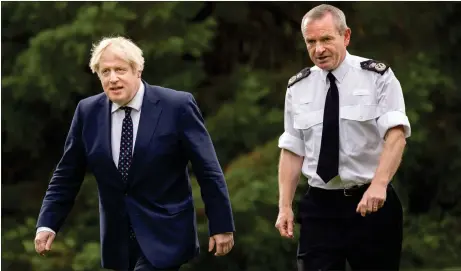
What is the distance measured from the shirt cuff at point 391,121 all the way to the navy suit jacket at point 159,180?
2.22 feet

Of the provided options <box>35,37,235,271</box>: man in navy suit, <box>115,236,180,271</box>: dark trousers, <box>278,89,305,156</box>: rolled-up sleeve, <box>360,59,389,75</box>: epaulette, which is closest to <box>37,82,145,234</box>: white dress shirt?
<box>35,37,235,271</box>: man in navy suit

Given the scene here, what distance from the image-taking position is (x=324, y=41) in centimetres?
462

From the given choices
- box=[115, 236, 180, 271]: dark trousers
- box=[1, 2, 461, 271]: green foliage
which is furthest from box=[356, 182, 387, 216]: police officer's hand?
box=[1, 2, 461, 271]: green foliage

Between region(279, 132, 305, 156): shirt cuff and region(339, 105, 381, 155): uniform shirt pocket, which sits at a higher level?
region(339, 105, 381, 155): uniform shirt pocket

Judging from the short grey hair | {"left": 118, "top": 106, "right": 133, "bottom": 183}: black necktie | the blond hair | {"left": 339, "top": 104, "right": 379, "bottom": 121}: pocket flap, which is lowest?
{"left": 118, "top": 106, "right": 133, "bottom": 183}: black necktie

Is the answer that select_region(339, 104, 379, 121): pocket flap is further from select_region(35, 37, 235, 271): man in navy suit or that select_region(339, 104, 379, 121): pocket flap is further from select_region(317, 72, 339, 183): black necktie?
select_region(35, 37, 235, 271): man in navy suit

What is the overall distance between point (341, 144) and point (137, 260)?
37.0 inches

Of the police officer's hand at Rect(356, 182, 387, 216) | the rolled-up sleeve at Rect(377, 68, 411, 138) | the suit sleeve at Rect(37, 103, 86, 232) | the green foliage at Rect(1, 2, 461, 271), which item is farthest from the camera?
the green foliage at Rect(1, 2, 461, 271)

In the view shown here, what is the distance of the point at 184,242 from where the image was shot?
4.77 meters

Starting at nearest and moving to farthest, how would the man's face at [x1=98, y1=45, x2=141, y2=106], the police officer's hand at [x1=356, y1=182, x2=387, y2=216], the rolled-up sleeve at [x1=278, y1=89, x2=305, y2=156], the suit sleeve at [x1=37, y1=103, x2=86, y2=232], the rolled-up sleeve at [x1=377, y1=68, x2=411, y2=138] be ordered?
the police officer's hand at [x1=356, y1=182, x2=387, y2=216], the rolled-up sleeve at [x1=377, y1=68, x2=411, y2=138], the man's face at [x1=98, y1=45, x2=141, y2=106], the rolled-up sleeve at [x1=278, y1=89, x2=305, y2=156], the suit sleeve at [x1=37, y1=103, x2=86, y2=232]

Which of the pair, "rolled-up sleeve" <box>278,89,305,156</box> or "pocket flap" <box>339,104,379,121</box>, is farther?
"rolled-up sleeve" <box>278,89,305,156</box>

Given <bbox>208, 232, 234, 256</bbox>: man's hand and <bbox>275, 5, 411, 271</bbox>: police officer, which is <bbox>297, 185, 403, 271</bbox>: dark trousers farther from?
<bbox>208, 232, 234, 256</bbox>: man's hand

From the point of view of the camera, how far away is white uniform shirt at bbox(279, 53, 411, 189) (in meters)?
4.63

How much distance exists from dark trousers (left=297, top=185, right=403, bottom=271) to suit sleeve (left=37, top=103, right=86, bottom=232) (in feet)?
3.17
